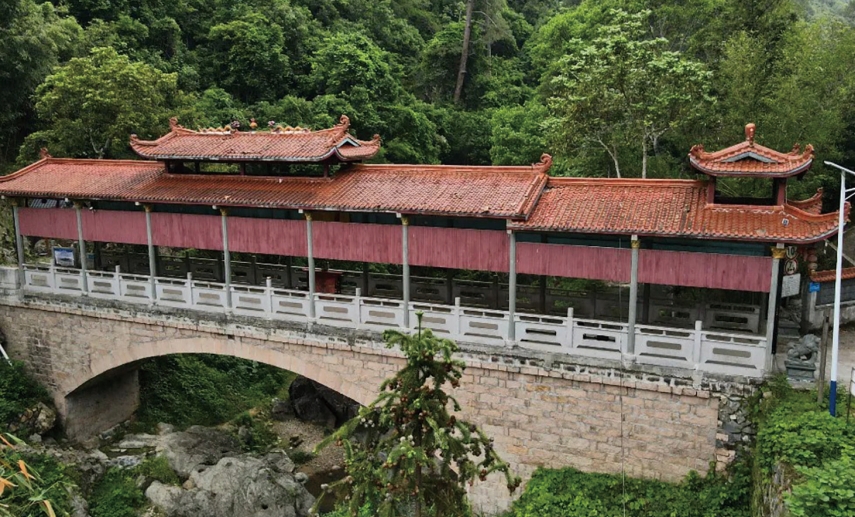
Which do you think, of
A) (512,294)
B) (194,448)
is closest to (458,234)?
(512,294)

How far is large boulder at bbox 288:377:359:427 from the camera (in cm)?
2561

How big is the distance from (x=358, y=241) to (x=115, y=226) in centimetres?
846

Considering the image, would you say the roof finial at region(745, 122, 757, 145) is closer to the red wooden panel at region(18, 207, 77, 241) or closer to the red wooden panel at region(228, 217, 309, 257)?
the red wooden panel at region(228, 217, 309, 257)

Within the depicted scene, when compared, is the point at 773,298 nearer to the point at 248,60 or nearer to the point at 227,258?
the point at 227,258

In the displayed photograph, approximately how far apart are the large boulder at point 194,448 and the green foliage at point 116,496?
142 centimetres

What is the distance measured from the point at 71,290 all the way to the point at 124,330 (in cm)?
252

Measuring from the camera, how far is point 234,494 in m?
18.9

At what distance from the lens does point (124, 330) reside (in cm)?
1975

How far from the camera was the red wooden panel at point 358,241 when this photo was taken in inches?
656

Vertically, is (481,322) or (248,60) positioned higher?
(248,60)

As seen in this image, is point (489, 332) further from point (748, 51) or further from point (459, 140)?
point (459, 140)

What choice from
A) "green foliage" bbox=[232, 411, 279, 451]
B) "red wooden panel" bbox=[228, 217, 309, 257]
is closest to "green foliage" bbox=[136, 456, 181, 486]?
"green foliage" bbox=[232, 411, 279, 451]

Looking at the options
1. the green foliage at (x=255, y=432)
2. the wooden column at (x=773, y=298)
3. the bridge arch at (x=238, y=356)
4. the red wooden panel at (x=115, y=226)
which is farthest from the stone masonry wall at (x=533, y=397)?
the green foliage at (x=255, y=432)

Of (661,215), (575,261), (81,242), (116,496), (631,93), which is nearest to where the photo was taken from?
(661,215)
